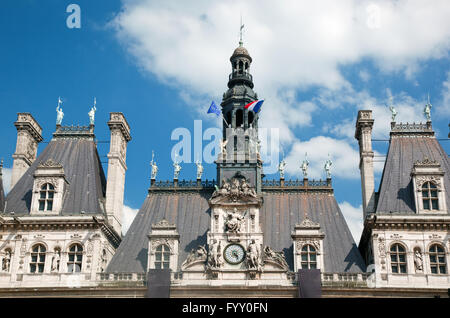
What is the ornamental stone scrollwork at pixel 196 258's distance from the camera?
47.8m

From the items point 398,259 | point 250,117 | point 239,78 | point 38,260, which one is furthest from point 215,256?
point 239,78

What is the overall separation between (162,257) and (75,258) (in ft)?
22.5

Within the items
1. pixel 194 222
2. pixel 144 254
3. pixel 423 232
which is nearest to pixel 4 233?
pixel 144 254

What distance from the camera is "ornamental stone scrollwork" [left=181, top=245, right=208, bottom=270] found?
1882 inches

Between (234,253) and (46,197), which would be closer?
(234,253)

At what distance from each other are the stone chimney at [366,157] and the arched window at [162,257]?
16.5m

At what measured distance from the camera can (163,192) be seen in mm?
55781

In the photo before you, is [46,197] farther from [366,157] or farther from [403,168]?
[403,168]

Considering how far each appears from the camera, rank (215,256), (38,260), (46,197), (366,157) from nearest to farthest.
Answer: (215,256) < (38,260) < (46,197) < (366,157)

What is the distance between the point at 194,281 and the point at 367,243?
14.7 metres

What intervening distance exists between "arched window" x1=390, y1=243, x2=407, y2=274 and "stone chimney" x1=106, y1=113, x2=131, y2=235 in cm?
2268

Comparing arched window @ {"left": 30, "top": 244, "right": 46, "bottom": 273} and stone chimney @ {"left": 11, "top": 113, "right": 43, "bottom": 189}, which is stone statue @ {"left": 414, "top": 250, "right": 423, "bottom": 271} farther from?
stone chimney @ {"left": 11, "top": 113, "right": 43, "bottom": 189}

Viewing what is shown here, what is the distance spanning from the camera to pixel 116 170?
5500cm
